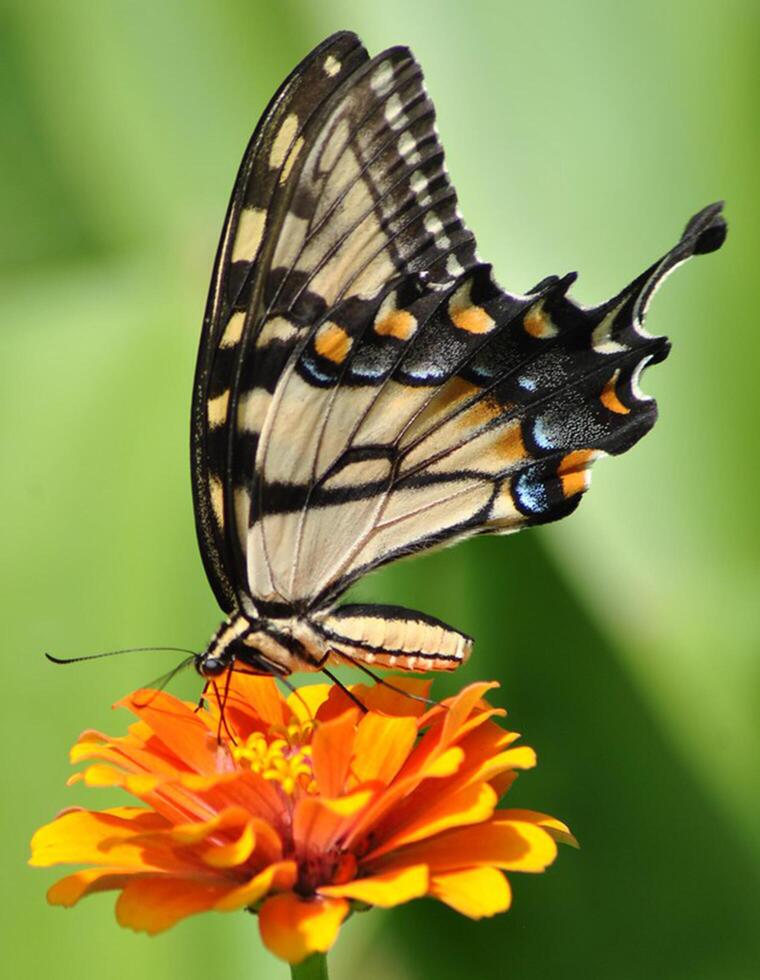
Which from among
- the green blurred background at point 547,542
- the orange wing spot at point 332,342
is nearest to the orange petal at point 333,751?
the orange wing spot at point 332,342

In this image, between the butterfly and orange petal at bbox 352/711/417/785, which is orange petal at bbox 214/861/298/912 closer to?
orange petal at bbox 352/711/417/785

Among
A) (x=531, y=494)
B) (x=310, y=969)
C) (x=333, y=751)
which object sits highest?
(x=531, y=494)

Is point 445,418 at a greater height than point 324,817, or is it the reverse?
point 445,418

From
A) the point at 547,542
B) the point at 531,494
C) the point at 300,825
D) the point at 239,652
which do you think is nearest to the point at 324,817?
the point at 300,825

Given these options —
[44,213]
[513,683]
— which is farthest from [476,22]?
[513,683]

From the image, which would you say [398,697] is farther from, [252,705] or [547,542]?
[547,542]

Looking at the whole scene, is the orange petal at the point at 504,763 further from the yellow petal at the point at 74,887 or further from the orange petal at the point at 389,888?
the yellow petal at the point at 74,887

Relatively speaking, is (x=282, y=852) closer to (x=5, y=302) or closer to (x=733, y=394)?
(x=733, y=394)
